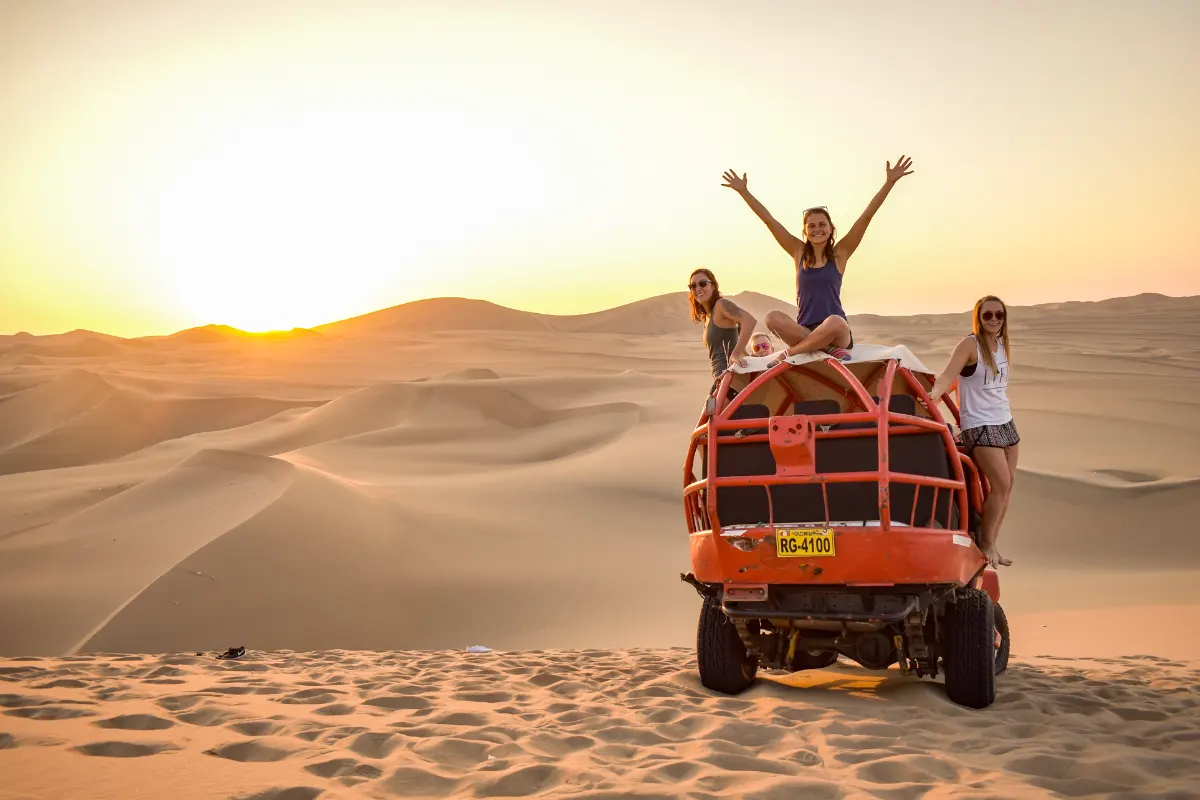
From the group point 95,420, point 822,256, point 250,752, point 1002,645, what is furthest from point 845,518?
point 95,420

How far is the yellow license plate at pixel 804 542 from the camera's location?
17.2ft

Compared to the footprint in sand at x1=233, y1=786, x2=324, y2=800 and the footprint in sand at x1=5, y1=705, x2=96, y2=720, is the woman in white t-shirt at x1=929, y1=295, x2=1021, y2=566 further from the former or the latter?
the footprint in sand at x1=5, y1=705, x2=96, y2=720

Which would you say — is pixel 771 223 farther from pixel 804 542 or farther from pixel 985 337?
pixel 804 542

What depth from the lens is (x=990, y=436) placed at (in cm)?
615

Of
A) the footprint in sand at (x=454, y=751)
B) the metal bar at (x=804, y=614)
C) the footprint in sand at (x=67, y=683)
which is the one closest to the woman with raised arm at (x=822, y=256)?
the metal bar at (x=804, y=614)

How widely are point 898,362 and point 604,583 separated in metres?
7.06

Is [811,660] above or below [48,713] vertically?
below

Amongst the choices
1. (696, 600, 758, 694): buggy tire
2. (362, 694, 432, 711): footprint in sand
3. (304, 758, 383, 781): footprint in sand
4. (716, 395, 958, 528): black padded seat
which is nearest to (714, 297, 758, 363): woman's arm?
(716, 395, 958, 528): black padded seat

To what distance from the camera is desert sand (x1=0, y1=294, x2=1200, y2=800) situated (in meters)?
4.38

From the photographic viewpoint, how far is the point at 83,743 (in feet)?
15.1

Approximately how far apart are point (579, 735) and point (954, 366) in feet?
10.2

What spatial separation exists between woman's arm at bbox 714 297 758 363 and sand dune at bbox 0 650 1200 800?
2.24 meters

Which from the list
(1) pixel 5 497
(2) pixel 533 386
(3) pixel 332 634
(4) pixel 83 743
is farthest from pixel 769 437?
(2) pixel 533 386

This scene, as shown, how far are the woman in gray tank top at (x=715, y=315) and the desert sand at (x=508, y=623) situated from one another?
2.31 meters
